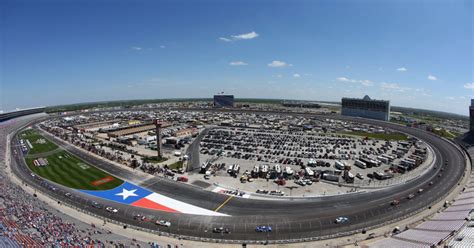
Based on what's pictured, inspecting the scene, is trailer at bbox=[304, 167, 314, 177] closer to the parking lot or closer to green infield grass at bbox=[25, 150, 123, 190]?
the parking lot

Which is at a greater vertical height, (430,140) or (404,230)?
(430,140)

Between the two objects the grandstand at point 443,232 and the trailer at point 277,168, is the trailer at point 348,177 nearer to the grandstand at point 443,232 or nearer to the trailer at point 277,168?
the trailer at point 277,168

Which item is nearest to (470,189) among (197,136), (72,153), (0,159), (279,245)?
(279,245)

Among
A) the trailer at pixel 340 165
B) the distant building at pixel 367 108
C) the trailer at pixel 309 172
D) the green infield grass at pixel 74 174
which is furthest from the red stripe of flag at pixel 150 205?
the distant building at pixel 367 108

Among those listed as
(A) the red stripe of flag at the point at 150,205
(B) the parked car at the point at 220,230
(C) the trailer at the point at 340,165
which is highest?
(C) the trailer at the point at 340,165

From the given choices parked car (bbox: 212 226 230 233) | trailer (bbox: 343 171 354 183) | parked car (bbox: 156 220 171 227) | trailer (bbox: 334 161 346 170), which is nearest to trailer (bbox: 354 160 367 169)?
trailer (bbox: 334 161 346 170)

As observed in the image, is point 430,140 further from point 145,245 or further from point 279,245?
point 145,245

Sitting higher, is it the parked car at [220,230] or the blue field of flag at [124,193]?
the blue field of flag at [124,193]
